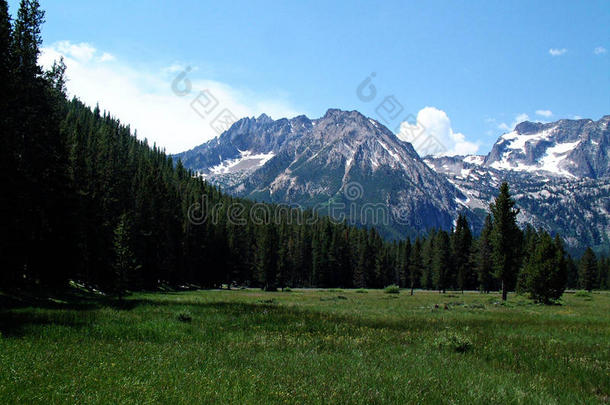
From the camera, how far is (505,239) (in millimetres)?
54250

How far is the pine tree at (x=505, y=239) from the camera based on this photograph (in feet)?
176

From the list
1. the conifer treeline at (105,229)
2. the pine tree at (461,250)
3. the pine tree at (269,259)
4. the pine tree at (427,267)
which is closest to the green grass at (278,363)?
the conifer treeline at (105,229)

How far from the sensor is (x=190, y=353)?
39.5 feet

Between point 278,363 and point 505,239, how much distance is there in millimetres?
51091

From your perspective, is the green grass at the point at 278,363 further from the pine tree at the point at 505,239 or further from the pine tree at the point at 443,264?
the pine tree at the point at 443,264

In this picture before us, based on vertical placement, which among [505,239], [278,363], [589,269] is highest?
[505,239]

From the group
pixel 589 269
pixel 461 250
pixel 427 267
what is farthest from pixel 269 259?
pixel 589 269

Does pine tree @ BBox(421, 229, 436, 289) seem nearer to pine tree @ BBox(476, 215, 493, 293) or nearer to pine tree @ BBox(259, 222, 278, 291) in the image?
pine tree @ BBox(476, 215, 493, 293)

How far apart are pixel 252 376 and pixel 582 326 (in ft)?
73.1

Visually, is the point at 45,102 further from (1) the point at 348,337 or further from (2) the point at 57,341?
(1) the point at 348,337

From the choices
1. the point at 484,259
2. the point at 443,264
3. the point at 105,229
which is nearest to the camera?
the point at 105,229

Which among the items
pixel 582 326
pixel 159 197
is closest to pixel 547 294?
pixel 582 326

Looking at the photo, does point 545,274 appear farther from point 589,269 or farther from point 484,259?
point 589,269

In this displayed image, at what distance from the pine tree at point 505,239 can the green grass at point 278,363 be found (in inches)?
1414
